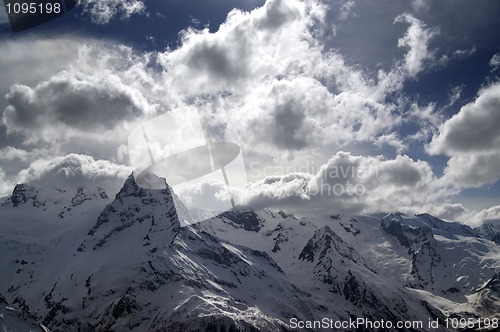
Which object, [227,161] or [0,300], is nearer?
[227,161]

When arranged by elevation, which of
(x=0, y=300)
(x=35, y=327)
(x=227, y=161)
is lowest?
(x=35, y=327)

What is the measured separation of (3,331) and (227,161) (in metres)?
50.4

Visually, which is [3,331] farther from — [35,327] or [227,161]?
[227,161]

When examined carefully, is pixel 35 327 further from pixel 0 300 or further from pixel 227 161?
pixel 227 161

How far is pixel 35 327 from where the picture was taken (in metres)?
84.1

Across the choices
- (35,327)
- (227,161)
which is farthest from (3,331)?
(227,161)

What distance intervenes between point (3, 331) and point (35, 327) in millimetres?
9272

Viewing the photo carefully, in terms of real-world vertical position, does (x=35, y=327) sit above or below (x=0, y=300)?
below

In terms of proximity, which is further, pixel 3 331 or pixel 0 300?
pixel 0 300

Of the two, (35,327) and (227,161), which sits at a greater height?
(227,161)

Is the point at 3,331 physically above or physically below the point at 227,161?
below

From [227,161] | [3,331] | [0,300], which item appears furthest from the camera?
[0,300]

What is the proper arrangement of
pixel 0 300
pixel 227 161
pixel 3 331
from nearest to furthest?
pixel 227 161
pixel 3 331
pixel 0 300

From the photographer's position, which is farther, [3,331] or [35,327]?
[35,327]
